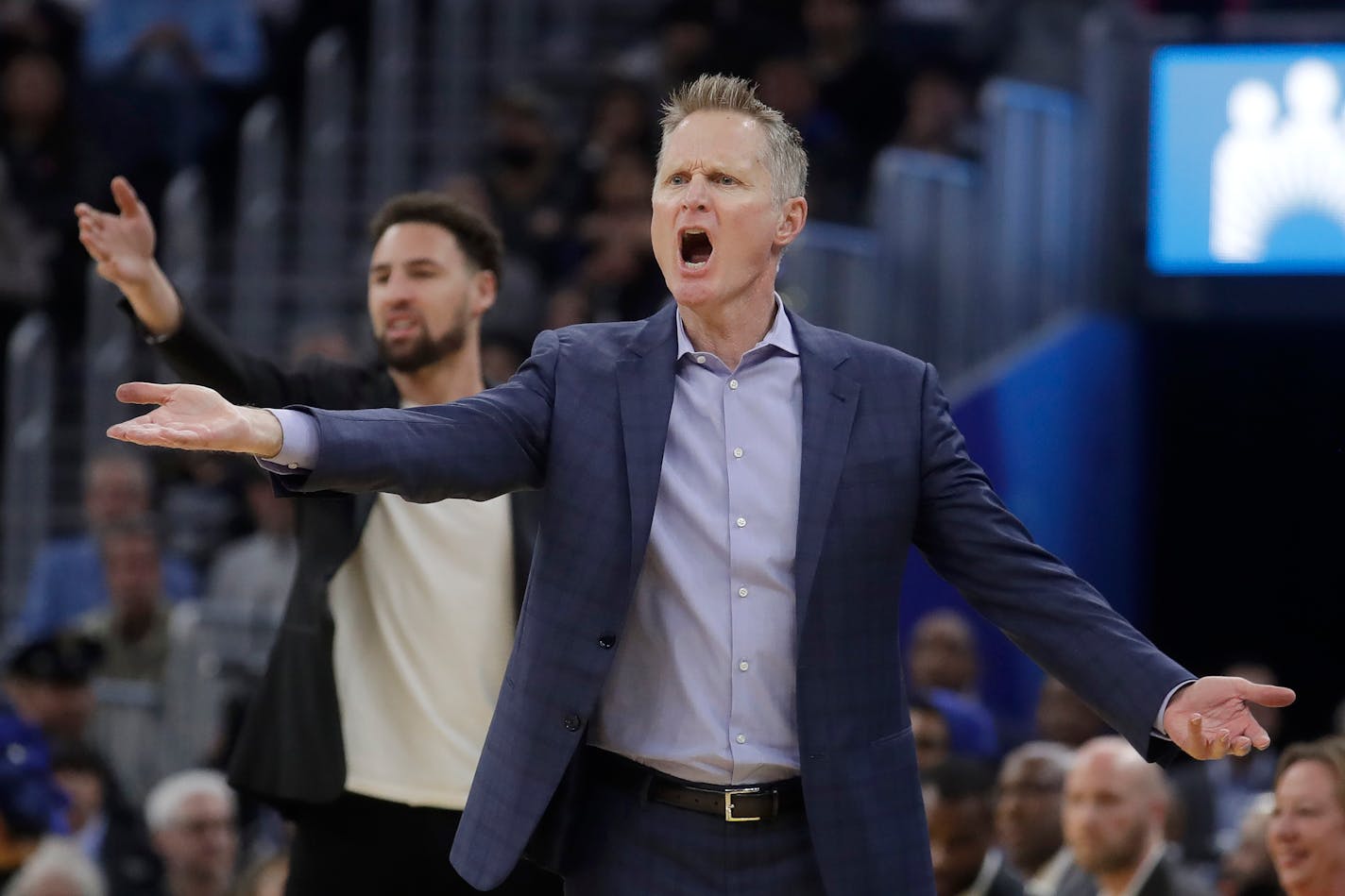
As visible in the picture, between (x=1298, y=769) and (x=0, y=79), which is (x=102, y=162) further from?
(x=1298, y=769)

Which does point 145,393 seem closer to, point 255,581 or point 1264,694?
point 1264,694

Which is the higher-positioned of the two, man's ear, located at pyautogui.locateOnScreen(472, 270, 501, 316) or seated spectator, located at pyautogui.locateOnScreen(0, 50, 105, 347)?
seated spectator, located at pyautogui.locateOnScreen(0, 50, 105, 347)

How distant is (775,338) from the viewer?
3660 mm

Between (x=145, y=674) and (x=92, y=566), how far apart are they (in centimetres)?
73

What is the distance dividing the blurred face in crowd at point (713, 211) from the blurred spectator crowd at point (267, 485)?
7.10ft

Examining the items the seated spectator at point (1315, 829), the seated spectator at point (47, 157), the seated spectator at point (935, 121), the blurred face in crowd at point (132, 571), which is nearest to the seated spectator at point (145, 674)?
the blurred face in crowd at point (132, 571)

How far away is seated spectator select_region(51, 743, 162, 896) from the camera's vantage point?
765cm

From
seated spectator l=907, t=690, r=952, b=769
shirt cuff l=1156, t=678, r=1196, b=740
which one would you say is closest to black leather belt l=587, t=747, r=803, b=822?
shirt cuff l=1156, t=678, r=1196, b=740

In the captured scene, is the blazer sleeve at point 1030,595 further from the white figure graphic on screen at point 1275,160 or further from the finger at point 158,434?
the white figure graphic on screen at point 1275,160

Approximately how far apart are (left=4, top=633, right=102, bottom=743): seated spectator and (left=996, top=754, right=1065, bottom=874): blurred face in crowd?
3372 millimetres

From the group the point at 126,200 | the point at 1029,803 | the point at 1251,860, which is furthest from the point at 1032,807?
the point at 126,200

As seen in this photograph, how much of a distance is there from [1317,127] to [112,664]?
5.89 metres

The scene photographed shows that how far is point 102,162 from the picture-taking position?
1102 cm

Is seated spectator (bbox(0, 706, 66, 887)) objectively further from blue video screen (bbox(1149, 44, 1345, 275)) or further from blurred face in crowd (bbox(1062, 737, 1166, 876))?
blue video screen (bbox(1149, 44, 1345, 275))
